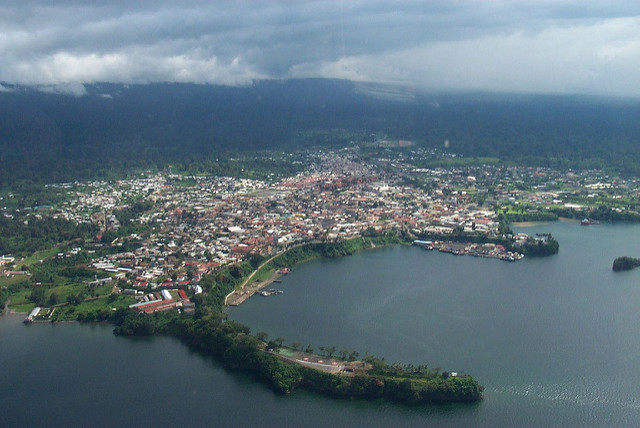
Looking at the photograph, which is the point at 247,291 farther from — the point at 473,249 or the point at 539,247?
the point at 539,247

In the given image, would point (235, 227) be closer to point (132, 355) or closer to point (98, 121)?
point (132, 355)

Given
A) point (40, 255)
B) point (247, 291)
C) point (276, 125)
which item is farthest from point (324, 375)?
point (276, 125)

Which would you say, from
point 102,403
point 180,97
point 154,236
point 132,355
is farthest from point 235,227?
point 180,97

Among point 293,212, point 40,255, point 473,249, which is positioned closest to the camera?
point 40,255

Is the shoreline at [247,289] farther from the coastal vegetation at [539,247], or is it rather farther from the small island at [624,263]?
the small island at [624,263]

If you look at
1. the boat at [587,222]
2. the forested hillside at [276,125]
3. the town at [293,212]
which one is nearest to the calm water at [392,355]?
the town at [293,212]

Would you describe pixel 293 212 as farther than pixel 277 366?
Yes

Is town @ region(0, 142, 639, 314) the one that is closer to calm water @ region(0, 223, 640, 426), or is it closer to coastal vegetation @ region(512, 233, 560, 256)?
coastal vegetation @ region(512, 233, 560, 256)
